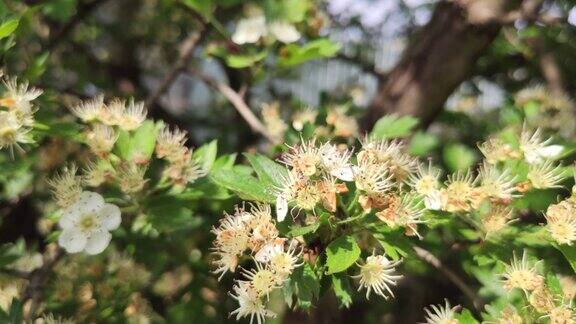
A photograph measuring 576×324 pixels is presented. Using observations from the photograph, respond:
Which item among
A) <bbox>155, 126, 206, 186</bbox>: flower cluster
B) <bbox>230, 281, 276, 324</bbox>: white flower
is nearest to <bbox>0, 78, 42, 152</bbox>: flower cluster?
<bbox>155, 126, 206, 186</bbox>: flower cluster

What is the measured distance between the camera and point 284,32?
60.7 inches

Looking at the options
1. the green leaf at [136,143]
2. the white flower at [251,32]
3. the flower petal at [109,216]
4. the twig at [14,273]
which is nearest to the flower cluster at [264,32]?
the white flower at [251,32]

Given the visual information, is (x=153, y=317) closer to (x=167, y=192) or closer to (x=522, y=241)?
(x=167, y=192)

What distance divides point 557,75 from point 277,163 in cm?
118

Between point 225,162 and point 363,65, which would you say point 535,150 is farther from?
point 363,65

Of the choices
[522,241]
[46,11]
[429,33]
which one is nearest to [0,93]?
[46,11]

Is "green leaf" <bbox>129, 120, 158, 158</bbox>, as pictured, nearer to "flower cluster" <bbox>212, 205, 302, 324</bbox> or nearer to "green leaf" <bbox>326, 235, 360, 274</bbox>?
"flower cluster" <bbox>212, 205, 302, 324</bbox>

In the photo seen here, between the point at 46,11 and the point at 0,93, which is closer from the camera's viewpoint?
the point at 0,93

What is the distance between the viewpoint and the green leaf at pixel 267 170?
40.7 inches

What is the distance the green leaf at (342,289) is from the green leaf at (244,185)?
135 millimetres

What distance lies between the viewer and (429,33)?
1.67 metres

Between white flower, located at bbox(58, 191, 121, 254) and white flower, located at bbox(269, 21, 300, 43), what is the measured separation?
1.78 ft

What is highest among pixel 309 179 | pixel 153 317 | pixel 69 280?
pixel 309 179

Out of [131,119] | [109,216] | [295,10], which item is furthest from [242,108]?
[109,216]
